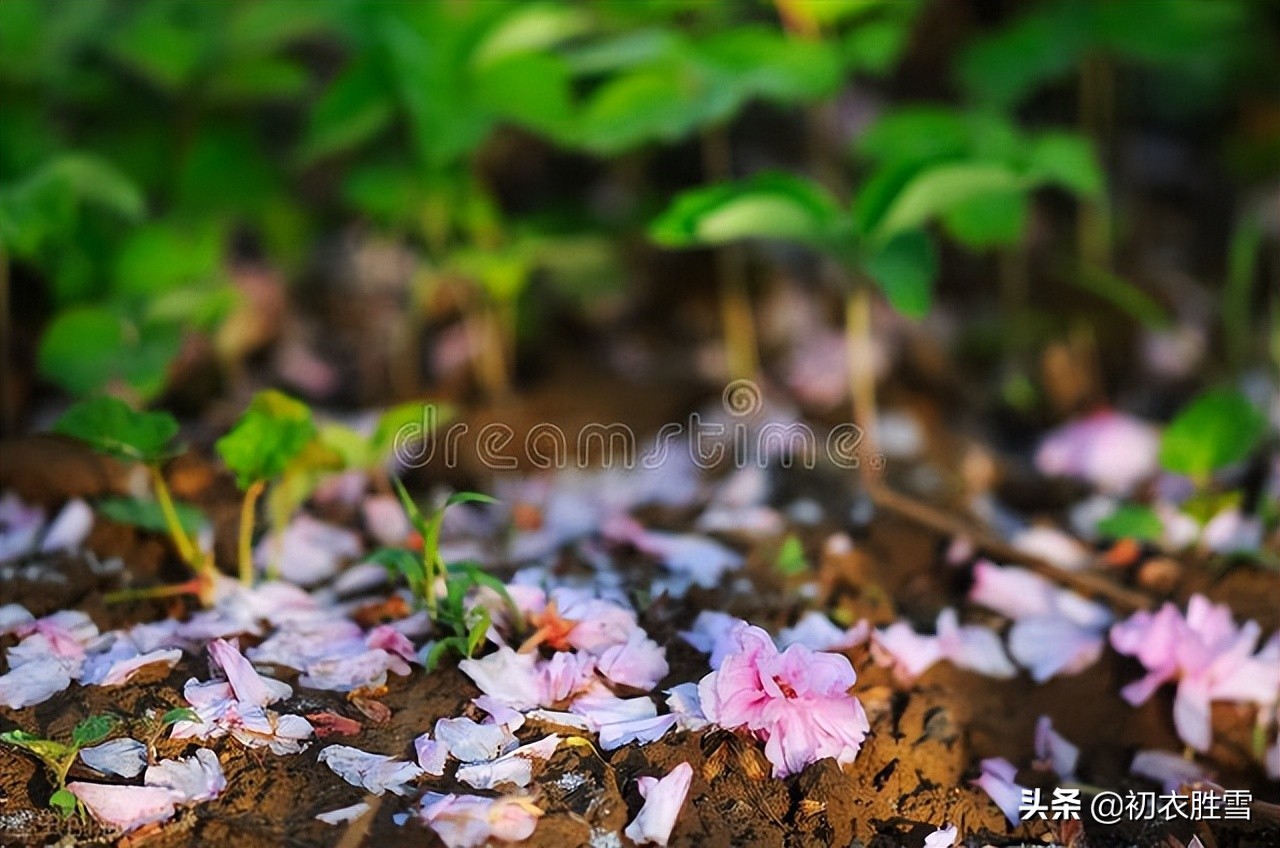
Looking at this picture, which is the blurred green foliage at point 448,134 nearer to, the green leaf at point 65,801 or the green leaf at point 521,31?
the green leaf at point 521,31

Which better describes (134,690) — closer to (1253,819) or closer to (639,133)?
(639,133)

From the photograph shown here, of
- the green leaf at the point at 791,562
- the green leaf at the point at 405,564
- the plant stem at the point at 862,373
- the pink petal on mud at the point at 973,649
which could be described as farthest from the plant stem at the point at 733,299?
the green leaf at the point at 405,564

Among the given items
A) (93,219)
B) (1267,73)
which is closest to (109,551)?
(93,219)

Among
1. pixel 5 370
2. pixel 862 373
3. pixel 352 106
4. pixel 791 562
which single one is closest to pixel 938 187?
pixel 862 373

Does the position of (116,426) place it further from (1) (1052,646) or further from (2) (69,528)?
(1) (1052,646)

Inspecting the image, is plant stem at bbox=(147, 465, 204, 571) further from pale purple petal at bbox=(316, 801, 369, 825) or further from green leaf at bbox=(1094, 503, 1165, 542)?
green leaf at bbox=(1094, 503, 1165, 542)
